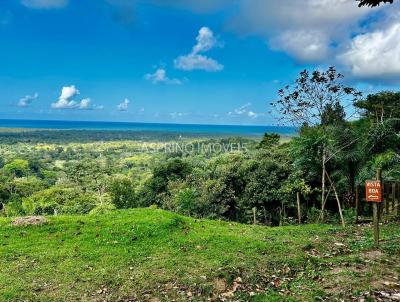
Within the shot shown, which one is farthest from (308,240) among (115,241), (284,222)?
(284,222)

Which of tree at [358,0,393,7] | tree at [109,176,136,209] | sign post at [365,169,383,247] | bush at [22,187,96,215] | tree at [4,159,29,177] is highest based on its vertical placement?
tree at [358,0,393,7]

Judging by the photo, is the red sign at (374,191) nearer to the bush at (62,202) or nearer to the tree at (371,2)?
the tree at (371,2)

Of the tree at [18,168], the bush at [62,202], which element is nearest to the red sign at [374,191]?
the bush at [62,202]

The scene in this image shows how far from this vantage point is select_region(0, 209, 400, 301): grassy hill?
759cm

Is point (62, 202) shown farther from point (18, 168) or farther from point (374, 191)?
point (18, 168)

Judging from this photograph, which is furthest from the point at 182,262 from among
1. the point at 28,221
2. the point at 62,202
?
the point at 62,202

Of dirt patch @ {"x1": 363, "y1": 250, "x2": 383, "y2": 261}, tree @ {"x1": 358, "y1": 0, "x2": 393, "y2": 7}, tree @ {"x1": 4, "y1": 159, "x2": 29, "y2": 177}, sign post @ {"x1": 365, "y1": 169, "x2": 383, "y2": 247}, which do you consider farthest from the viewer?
tree @ {"x1": 4, "y1": 159, "x2": 29, "y2": 177}

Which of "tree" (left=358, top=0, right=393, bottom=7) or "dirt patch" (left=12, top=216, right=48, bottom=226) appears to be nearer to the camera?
"tree" (left=358, top=0, right=393, bottom=7)

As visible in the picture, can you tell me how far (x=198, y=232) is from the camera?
1170cm

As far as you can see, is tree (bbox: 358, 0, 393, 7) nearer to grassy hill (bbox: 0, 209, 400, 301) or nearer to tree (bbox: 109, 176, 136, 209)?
grassy hill (bbox: 0, 209, 400, 301)

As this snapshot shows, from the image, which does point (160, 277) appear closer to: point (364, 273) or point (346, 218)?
point (364, 273)

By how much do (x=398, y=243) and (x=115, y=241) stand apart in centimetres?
760

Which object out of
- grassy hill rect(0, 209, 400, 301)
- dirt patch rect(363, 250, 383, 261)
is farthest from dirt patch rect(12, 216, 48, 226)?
dirt patch rect(363, 250, 383, 261)

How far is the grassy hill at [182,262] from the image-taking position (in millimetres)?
7586
